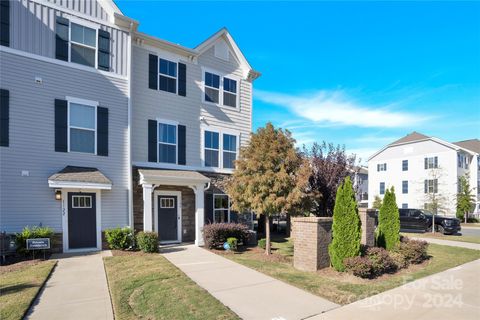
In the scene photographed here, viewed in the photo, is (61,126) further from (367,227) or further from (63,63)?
(367,227)

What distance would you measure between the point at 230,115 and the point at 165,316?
11529 millimetres

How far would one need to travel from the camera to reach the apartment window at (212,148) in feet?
46.4

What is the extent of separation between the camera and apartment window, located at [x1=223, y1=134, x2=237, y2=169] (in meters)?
14.8

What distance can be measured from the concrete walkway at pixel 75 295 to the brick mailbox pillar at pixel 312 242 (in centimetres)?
511

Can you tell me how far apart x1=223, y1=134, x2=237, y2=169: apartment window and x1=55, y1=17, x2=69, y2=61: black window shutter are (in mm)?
7622

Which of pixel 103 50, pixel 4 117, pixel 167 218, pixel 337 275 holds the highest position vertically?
pixel 103 50

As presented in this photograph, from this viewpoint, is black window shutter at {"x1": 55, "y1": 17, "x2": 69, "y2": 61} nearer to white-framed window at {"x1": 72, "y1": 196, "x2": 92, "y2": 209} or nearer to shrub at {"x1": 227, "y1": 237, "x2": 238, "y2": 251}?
white-framed window at {"x1": 72, "y1": 196, "x2": 92, "y2": 209}

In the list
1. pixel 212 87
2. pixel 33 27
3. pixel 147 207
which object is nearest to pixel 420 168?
pixel 212 87

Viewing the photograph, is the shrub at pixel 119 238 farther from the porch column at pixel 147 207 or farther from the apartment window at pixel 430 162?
the apartment window at pixel 430 162

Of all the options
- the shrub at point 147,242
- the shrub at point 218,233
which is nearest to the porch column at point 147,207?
the shrub at point 147,242

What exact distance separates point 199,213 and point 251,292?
259 inches

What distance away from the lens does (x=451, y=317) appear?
484 cm

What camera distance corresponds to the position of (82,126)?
10.7m

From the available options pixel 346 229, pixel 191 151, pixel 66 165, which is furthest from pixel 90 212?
pixel 346 229
